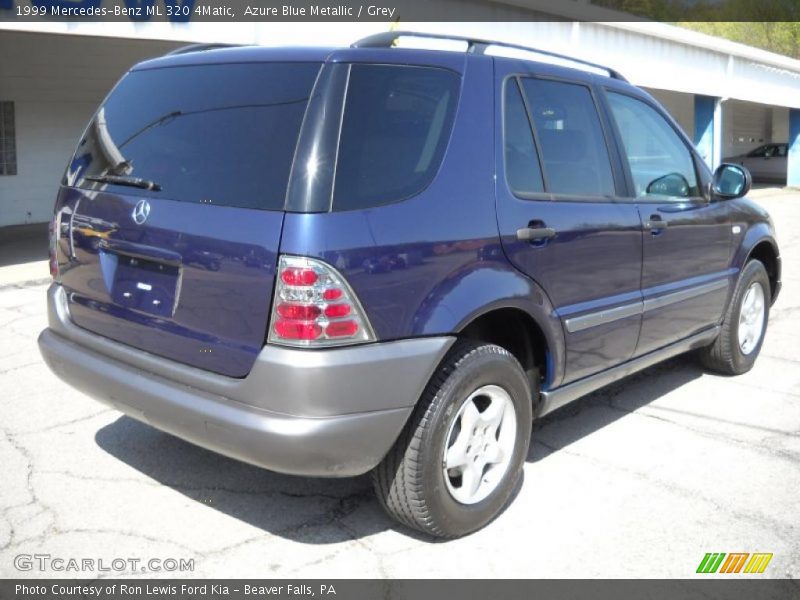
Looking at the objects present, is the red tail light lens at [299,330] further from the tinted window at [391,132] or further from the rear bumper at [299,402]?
the tinted window at [391,132]

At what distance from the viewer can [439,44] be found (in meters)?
3.66

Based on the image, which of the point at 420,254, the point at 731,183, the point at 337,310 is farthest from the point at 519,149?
the point at 731,183

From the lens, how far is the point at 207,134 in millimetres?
3254

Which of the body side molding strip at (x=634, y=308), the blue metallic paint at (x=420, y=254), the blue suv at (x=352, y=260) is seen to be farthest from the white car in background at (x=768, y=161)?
the blue suv at (x=352, y=260)

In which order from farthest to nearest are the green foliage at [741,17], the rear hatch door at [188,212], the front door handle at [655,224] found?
the green foliage at [741,17] → the front door handle at [655,224] → the rear hatch door at [188,212]

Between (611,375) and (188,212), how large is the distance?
235 cm

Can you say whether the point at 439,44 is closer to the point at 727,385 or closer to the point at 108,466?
the point at 108,466

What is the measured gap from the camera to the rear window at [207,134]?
10.0ft

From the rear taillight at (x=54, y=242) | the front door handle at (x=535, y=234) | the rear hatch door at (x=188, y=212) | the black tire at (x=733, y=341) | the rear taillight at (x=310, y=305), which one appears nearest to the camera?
the rear taillight at (x=310, y=305)

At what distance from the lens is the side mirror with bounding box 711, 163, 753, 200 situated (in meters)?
5.14

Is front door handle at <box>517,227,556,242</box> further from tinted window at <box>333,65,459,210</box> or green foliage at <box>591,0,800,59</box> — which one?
green foliage at <box>591,0,800,59</box>

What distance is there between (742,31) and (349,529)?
59110mm

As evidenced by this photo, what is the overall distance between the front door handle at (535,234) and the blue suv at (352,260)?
0.04ft

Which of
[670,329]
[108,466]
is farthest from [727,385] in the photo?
[108,466]
